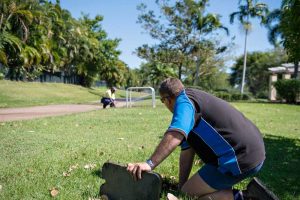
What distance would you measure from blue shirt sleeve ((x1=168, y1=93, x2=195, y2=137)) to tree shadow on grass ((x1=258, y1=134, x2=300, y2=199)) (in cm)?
210

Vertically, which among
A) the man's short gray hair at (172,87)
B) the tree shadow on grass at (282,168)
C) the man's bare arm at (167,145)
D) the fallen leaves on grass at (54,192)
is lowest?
the tree shadow on grass at (282,168)

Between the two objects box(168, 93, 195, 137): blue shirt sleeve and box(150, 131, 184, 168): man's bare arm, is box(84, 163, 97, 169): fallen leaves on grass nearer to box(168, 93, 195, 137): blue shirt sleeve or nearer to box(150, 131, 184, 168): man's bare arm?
box(150, 131, 184, 168): man's bare arm

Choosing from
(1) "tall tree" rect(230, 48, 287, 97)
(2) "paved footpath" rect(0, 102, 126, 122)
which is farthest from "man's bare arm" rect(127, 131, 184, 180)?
(1) "tall tree" rect(230, 48, 287, 97)

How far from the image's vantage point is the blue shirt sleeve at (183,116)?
3.09 m

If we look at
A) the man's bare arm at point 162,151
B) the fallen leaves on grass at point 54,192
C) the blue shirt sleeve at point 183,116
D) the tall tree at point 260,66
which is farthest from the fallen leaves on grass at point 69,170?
the tall tree at point 260,66

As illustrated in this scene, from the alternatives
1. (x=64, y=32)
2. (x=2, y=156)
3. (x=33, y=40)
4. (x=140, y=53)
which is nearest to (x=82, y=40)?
(x=64, y=32)

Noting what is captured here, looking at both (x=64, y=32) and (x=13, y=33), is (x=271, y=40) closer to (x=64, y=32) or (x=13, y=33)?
(x=64, y=32)

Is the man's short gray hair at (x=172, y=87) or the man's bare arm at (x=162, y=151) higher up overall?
the man's short gray hair at (x=172, y=87)

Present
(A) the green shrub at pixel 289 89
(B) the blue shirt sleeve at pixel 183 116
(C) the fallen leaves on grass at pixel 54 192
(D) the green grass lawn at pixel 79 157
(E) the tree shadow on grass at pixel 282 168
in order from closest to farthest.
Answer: (B) the blue shirt sleeve at pixel 183 116 → (C) the fallen leaves on grass at pixel 54 192 → (D) the green grass lawn at pixel 79 157 → (E) the tree shadow on grass at pixel 282 168 → (A) the green shrub at pixel 289 89

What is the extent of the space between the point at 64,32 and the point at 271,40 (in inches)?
936

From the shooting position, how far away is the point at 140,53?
40.9m

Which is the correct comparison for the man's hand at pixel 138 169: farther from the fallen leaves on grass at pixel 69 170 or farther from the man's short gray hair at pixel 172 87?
the fallen leaves on grass at pixel 69 170

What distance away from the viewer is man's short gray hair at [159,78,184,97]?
11.1ft

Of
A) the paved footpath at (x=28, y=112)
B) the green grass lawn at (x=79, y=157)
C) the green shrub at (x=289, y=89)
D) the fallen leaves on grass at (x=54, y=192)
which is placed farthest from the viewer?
the green shrub at (x=289, y=89)
